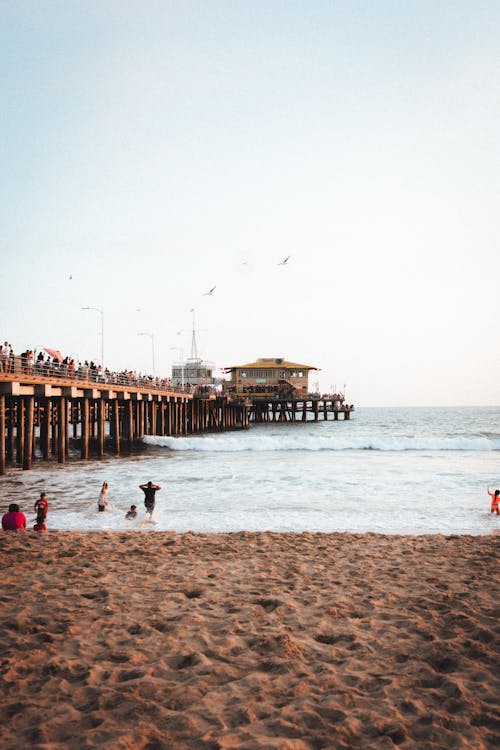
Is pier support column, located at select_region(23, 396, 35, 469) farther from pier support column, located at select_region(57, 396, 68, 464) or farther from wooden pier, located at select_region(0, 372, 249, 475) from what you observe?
pier support column, located at select_region(57, 396, 68, 464)

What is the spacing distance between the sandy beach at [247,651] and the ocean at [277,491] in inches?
149

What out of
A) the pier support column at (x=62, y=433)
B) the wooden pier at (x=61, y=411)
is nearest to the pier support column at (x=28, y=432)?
the wooden pier at (x=61, y=411)

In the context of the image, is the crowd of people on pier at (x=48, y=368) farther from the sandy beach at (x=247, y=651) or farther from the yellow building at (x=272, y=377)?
the yellow building at (x=272, y=377)

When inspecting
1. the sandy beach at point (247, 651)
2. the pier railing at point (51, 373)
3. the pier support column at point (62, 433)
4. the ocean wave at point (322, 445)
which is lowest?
the ocean wave at point (322, 445)

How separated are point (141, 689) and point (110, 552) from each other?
14.0 ft

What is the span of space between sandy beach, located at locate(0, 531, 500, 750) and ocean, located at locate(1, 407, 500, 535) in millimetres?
3790

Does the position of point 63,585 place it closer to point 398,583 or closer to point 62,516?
point 398,583

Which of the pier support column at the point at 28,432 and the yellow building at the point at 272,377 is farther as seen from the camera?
the yellow building at the point at 272,377

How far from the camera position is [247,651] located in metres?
4.59

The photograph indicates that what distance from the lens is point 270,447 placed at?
109 ft

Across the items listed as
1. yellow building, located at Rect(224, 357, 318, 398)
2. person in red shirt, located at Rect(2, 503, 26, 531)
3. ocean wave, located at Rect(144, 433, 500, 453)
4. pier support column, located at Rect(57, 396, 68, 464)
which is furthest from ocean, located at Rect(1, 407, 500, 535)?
yellow building, located at Rect(224, 357, 318, 398)

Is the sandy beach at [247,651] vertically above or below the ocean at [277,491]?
above

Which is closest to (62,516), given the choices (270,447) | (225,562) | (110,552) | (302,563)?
(110,552)

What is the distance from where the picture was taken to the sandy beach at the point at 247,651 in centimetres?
346
